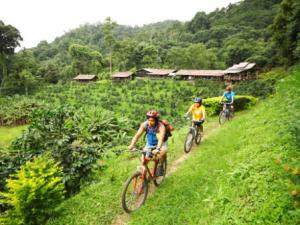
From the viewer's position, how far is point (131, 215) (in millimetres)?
6141

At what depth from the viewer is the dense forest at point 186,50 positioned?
98.2 feet

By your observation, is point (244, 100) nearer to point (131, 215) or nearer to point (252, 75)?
point (131, 215)

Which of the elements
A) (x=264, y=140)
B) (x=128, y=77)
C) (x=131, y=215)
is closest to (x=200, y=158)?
(x=264, y=140)

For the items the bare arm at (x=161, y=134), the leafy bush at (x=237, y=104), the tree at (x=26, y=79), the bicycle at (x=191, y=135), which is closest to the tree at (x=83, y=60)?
the tree at (x=26, y=79)

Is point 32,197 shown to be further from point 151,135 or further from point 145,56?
point 145,56

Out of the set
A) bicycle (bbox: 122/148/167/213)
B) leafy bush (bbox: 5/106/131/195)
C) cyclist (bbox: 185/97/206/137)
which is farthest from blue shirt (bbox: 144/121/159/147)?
cyclist (bbox: 185/97/206/137)

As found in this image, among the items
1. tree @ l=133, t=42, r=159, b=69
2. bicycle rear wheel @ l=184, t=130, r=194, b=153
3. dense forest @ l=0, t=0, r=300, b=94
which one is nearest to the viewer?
bicycle rear wheel @ l=184, t=130, r=194, b=153

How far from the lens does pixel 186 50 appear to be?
2473 inches

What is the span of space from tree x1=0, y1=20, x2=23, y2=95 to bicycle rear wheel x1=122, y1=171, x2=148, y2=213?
52379 millimetres

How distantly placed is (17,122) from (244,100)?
26726 millimetres

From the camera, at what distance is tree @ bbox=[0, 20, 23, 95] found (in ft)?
164

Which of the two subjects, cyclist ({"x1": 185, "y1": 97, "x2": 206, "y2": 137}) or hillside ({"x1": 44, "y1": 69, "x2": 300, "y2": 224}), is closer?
hillside ({"x1": 44, "y1": 69, "x2": 300, "y2": 224})

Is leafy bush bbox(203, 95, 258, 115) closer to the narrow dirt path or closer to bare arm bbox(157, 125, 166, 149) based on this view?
the narrow dirt path

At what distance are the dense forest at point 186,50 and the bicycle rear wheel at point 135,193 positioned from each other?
1902 cm
